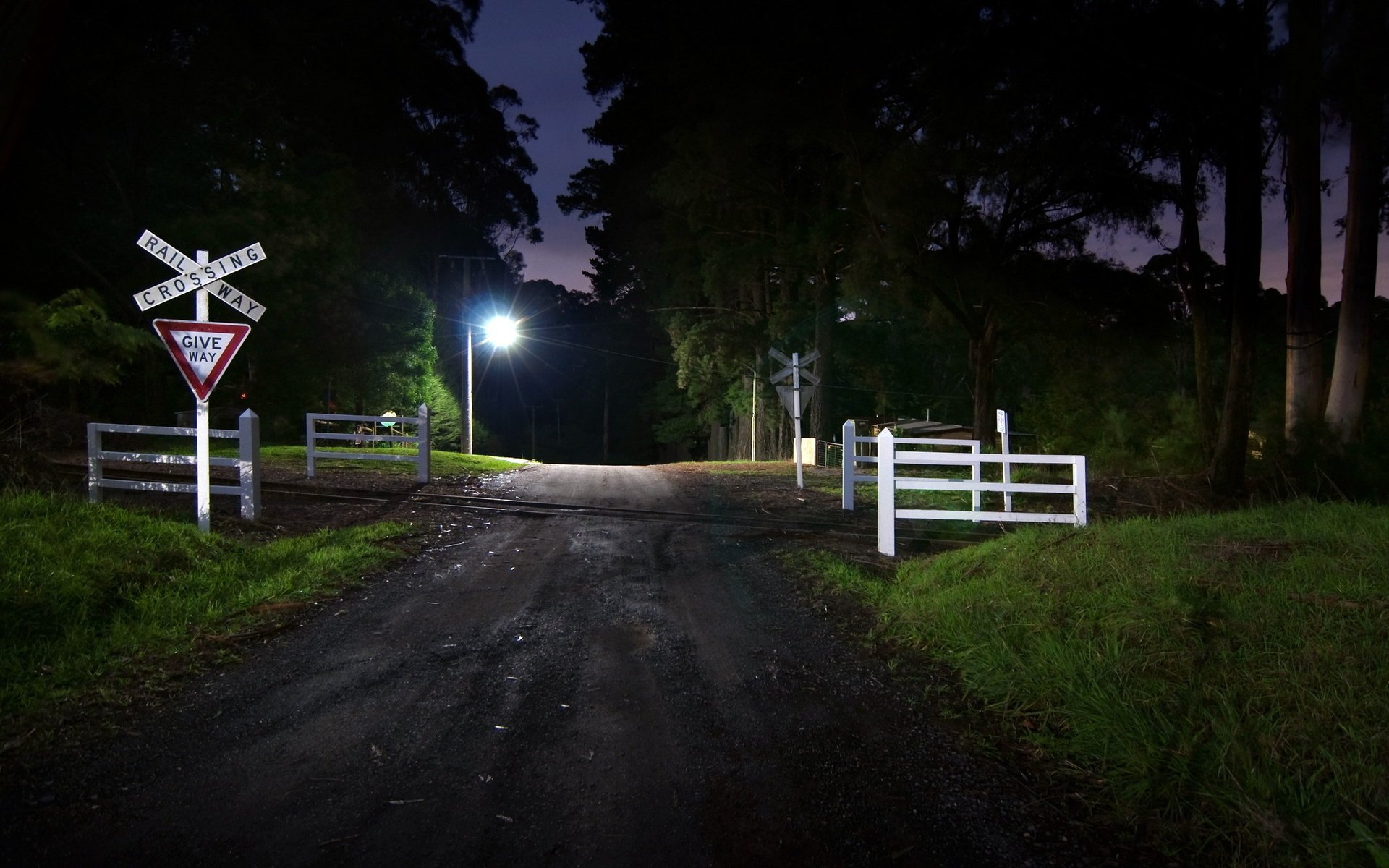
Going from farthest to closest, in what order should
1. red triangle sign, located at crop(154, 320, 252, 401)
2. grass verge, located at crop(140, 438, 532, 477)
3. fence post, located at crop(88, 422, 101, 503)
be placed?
grass verge, located at crop(140, 438, 532, 477)
fence post, located at crop(88, 422, 101, 503)
red triangle sign, located at crop(154, 320, 252, 401)

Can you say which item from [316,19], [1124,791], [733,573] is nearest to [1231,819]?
[1124,791]

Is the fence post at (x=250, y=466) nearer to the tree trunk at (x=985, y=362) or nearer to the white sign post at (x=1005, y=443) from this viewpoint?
the white sign post at (x=1005, y=443)

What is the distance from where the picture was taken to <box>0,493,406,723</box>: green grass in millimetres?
5004

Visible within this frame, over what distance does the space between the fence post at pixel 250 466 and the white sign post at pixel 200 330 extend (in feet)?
3.22

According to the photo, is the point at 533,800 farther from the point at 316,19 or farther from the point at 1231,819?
the point at 316,19

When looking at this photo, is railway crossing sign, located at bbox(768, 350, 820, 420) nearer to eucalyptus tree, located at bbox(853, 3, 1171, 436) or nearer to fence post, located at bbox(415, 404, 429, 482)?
eucalyptus tree, located at bbox(853, 3, 1171, 436)

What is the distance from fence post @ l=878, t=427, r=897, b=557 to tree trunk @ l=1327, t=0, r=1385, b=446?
8.37m

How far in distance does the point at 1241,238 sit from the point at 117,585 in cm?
1375

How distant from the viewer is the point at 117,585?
6371mm

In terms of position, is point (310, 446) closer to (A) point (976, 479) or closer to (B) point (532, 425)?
(A) point (976, 479)

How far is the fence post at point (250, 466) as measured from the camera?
32.1ft

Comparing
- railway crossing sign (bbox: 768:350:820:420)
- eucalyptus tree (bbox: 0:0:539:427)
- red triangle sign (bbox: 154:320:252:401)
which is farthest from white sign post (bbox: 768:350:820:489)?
eucalyptus tree (bbox: 0:0:539:427)

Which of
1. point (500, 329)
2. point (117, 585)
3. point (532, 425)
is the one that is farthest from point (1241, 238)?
point (532, 425)

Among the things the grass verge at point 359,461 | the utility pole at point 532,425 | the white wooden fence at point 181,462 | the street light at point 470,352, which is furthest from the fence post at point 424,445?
the utility pole at point 532,425
